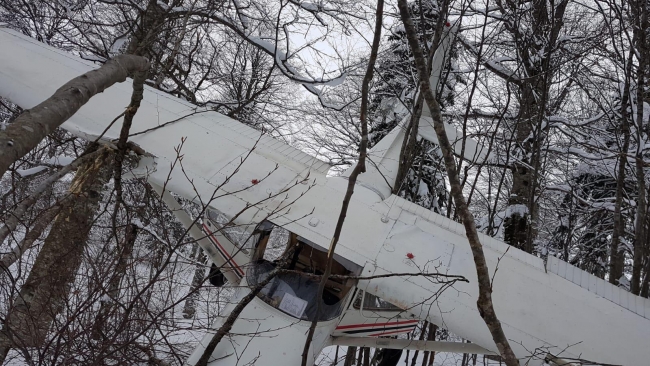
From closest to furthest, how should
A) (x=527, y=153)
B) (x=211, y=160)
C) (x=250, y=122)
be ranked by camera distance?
(x=211, y=160) < (x=527, y=153) < (x=250, y=122)

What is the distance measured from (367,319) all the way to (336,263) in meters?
1.29

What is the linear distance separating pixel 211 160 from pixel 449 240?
263 cm

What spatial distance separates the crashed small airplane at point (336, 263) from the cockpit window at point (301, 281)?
0.01 meters

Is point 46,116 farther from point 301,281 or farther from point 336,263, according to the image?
point 336,263

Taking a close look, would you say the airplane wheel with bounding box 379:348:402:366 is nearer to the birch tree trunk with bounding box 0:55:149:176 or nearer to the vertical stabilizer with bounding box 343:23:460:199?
the vertical stabilizer with bounding box 343:23:460:199

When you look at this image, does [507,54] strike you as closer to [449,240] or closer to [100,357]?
[449,240]

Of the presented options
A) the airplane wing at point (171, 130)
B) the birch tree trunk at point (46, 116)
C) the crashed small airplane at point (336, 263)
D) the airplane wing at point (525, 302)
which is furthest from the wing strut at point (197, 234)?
the birch tree trunk at point (46, 116)

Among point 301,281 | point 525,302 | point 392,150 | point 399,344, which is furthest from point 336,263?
point 392,150

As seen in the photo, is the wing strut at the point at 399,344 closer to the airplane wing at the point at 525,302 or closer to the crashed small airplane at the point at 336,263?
the crashed small airplane at the point at 336,263

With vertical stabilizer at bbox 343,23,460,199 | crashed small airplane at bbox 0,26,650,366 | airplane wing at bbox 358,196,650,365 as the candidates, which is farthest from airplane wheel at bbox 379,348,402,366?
airplane wing at bbox 358,196,650,365

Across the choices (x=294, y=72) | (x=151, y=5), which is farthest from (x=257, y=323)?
(x=151, y=5)

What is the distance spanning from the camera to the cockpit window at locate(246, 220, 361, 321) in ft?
12.4

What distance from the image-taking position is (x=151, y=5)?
604cm

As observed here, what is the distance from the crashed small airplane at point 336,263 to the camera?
3602 mm
